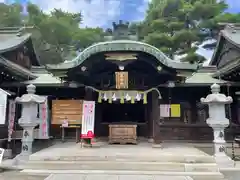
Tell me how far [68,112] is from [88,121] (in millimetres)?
1698

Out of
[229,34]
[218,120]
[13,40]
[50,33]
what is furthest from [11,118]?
[50,33]

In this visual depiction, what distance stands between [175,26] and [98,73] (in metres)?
15.7

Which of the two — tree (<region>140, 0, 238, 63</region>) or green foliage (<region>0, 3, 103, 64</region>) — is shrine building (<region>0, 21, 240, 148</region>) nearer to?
tree (<region>140, 0, 238, 63</region>)

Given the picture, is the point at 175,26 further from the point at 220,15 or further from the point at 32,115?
the point at 32,115

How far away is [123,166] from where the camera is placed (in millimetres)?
7723

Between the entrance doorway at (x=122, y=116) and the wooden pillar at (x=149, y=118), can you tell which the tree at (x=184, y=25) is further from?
the wooden pillar at (x=149, y=118)

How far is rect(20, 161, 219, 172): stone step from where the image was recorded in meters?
7.54

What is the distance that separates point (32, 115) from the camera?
879 centimetres

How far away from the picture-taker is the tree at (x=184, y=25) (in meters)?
23.3

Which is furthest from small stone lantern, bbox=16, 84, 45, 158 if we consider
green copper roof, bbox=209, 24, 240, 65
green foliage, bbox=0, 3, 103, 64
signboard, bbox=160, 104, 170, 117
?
green foliage, bbox=0, 3, 103, 64

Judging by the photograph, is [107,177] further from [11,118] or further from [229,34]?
[229,34]

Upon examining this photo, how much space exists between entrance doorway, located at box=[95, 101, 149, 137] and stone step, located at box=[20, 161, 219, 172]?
4.51 meters

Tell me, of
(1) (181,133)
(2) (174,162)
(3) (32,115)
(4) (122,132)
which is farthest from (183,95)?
(3) (32,115)

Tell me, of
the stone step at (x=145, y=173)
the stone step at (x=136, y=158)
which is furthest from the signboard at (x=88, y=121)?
the stone step at (x=145, y=173)
